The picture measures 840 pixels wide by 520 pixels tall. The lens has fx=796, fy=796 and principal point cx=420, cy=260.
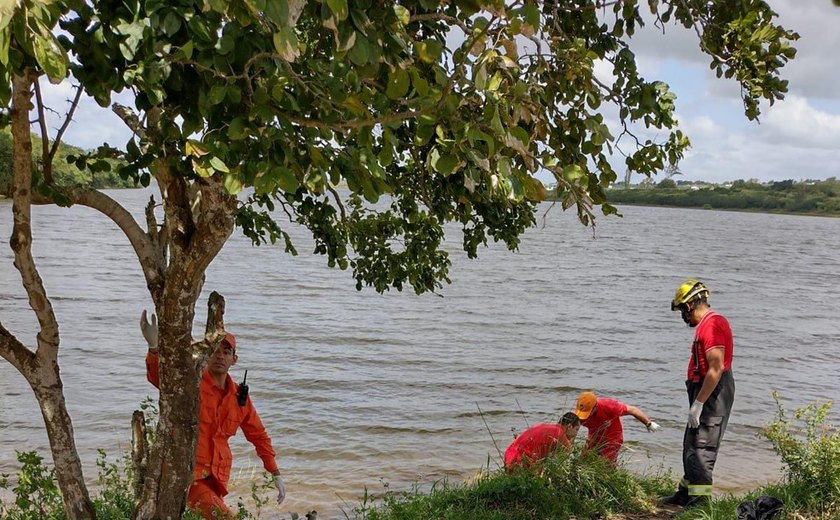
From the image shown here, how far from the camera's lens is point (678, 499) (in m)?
6.53

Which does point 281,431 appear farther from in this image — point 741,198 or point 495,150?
point 741,198

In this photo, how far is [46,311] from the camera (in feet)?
14.9

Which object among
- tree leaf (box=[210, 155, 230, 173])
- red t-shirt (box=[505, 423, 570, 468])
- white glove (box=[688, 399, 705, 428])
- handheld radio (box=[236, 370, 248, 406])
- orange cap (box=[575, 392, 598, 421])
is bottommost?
red t-shirt (box=[505, 423, 570, 468])

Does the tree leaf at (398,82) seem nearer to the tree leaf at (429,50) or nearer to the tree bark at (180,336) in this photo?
the tree leaf at (429,50)

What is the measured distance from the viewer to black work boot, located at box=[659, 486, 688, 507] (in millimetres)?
6488

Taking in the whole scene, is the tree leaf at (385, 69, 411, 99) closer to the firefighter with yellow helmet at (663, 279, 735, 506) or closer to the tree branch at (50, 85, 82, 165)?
the tree branch at (50, 85, 82, 165)

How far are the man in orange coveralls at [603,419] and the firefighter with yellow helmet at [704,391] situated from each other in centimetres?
65

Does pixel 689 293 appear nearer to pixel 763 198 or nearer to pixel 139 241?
pixel 139 241

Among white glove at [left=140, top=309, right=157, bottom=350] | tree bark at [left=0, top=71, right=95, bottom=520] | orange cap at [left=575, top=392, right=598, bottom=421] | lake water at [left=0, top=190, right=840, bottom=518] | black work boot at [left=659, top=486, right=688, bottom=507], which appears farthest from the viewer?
lake water at [left=0, top=190, right=840, bottom=518]

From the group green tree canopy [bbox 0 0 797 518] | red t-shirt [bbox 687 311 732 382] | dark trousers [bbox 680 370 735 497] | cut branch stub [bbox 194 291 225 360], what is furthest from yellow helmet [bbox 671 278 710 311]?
cut branch stub [bbox 194 291 225 360]

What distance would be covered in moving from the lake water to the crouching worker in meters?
0.86

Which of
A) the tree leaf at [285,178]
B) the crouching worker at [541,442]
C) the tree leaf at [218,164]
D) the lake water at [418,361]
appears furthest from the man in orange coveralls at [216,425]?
the tree leaf at [285,178]

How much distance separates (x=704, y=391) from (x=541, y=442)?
4.46ft

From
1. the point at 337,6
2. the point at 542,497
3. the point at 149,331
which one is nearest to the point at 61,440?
the point at 149,331
